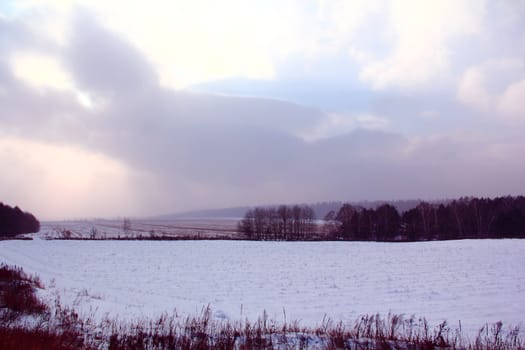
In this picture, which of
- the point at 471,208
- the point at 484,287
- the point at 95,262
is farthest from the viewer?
the point at 471,208

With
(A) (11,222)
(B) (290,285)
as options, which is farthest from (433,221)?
(A) (11,222)

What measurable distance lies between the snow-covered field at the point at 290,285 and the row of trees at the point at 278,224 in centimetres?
6325

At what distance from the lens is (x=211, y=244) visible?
174 feet

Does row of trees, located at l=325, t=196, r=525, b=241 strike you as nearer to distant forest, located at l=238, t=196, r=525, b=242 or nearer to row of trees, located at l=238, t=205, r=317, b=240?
distant forest, located at l=238, t=196, r=525, b=242

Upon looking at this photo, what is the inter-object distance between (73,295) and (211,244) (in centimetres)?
3647

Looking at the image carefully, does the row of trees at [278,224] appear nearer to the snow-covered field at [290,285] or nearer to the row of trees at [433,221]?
the row of trees at [433,221]

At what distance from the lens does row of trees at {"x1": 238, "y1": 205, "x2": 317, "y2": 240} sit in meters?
103

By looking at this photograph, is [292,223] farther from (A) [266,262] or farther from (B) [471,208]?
(A) [266,262]

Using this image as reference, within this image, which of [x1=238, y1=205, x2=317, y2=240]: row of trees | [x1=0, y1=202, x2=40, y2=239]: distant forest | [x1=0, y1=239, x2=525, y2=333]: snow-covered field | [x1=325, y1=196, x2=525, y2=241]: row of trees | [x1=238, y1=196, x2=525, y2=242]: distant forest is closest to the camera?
[x1=0, y1=239, x2=525, y2=333]: snow-covered field

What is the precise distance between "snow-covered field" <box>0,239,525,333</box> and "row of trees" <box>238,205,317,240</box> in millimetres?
63248

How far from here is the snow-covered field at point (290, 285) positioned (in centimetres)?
1511

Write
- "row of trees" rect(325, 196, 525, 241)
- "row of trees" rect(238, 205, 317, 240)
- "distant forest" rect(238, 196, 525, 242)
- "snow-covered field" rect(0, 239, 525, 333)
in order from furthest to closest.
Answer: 1. "row of trees" rect(238, 205, 317, 240)
2. "row of trees" rect(325, 196, 525, 241)
3. "distant forest" rect(238, 196, 525, 242)
4. "snow-covered field" rect(0, 239, 525, 333)

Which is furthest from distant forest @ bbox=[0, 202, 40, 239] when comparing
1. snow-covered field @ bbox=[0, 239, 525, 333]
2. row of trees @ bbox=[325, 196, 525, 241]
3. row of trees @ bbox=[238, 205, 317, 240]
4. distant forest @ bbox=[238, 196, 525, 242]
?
row of trees @ bbox=[325, 196, 525, 241]

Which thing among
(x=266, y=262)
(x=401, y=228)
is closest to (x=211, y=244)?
(x=266, y=262)
